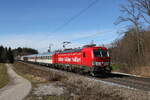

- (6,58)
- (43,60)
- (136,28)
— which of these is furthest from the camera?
(6,58)

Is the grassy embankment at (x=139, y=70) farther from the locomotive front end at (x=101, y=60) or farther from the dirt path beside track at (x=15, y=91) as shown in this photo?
the dirt path beside track at (x=15, y=91)

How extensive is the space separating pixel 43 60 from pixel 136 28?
24.9 meters

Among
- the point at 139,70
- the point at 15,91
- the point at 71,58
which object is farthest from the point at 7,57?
the point at 15,91

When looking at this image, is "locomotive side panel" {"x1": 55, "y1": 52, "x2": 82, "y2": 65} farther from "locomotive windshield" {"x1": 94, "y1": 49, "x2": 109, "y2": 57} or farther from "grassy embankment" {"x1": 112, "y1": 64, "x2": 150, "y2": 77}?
"grassy embankment" {"x1": 112, "y1": 64, "x2": 150, "y2": 77}

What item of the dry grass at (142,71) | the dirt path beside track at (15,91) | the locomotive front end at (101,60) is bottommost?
the dirt path beside track at (15,91)

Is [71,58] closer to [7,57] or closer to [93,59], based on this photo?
[93,59]

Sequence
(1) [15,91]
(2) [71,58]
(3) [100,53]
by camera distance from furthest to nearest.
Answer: (2) [71,58]
(3) [100,53]
(1) [15,91]

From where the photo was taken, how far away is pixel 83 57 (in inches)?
831

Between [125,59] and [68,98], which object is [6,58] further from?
[68,98]

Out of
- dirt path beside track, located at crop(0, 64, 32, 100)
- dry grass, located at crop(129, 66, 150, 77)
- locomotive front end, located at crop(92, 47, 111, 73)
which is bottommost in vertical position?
dirt path beside track, located at crop(0, 64, 32, 100)

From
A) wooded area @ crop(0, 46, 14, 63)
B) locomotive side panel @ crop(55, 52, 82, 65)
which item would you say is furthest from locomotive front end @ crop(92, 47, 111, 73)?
wooded area @ crop(0, 46, 14, 63)

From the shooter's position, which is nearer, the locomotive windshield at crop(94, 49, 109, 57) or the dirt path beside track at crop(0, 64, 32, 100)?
the dirt path beside track at crop(0, 64, 32, 100)

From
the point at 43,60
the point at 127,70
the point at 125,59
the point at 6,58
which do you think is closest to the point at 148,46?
the point at 125,59

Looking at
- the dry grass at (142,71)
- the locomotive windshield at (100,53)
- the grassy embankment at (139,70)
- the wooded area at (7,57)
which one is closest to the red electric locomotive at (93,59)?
the locomotive windshield at (100,53)
